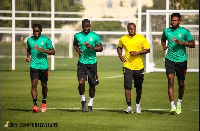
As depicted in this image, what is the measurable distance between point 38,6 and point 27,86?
11843mm

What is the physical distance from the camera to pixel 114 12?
35969mm

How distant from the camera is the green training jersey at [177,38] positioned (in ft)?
51.5

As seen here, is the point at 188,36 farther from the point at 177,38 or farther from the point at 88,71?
the point at 88,71

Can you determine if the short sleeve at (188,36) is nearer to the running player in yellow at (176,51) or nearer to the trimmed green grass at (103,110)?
the running player in yellow at (176,51)

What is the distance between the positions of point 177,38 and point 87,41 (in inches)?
77.5

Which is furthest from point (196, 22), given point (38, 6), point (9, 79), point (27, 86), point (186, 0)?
point (27, 86)

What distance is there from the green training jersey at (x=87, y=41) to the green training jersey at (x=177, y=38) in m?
1.53

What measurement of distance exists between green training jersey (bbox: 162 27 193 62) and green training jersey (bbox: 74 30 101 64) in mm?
1535

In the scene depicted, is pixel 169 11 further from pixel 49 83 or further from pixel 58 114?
pixel 58 114

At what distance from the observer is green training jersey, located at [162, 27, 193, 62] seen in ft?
51.5

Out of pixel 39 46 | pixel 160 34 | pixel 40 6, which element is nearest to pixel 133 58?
pixel 39 46

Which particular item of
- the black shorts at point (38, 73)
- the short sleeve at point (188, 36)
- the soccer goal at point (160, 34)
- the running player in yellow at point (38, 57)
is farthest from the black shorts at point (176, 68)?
the soccer goal at point (160, 34)

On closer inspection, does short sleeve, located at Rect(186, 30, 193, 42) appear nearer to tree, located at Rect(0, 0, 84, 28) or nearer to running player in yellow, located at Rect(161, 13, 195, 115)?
running player in yellow, located at Rect(161, 13, 195, 115)

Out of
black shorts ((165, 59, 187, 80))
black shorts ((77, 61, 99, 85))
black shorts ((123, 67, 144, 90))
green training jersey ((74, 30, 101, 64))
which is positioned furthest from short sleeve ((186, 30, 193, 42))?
black shorts ((77, 61, 99, 85))
